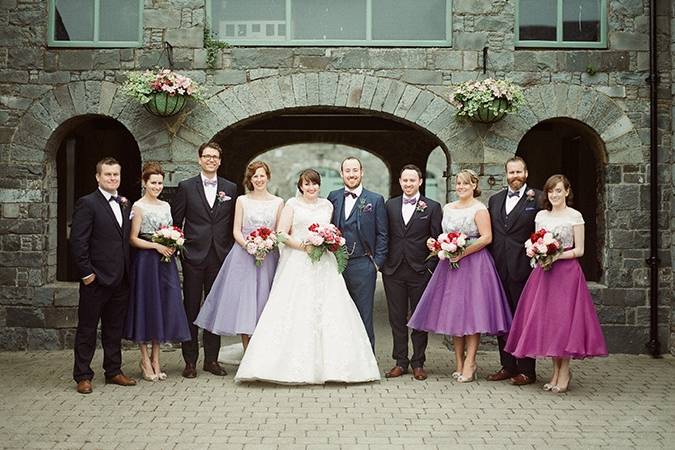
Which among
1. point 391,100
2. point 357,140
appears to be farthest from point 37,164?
point 357,140

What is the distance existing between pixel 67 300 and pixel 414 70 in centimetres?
444

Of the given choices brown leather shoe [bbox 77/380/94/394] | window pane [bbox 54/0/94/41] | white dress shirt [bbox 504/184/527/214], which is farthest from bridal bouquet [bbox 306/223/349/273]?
window pane [bbox 54/0/94/41]

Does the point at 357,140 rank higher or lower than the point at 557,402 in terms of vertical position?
higher

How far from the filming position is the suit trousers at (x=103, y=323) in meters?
6.68

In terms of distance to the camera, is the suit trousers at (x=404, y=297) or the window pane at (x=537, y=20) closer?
the suit trousers at (x=404, y=297)

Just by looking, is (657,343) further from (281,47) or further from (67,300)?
(67,300)

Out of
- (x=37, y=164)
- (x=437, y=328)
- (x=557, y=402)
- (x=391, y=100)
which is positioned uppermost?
(x=391, y=100)

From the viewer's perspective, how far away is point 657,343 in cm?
886

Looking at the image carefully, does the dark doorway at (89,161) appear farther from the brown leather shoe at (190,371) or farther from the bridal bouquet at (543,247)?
the bridal bouquet at (543,247)

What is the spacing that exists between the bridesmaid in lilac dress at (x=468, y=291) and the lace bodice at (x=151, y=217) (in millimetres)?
2266

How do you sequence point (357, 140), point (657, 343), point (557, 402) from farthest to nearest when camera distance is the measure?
point (357, 140)
point (657, 343)
point (557, 402)

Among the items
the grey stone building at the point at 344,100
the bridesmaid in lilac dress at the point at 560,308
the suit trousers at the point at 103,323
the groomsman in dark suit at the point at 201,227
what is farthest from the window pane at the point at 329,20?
the suit trousers at the point at 103,323

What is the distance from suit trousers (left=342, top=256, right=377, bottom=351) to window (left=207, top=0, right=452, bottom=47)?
9.47ft

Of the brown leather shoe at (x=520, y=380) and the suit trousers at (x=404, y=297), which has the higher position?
the suit trousers at (x=404, y=297)
